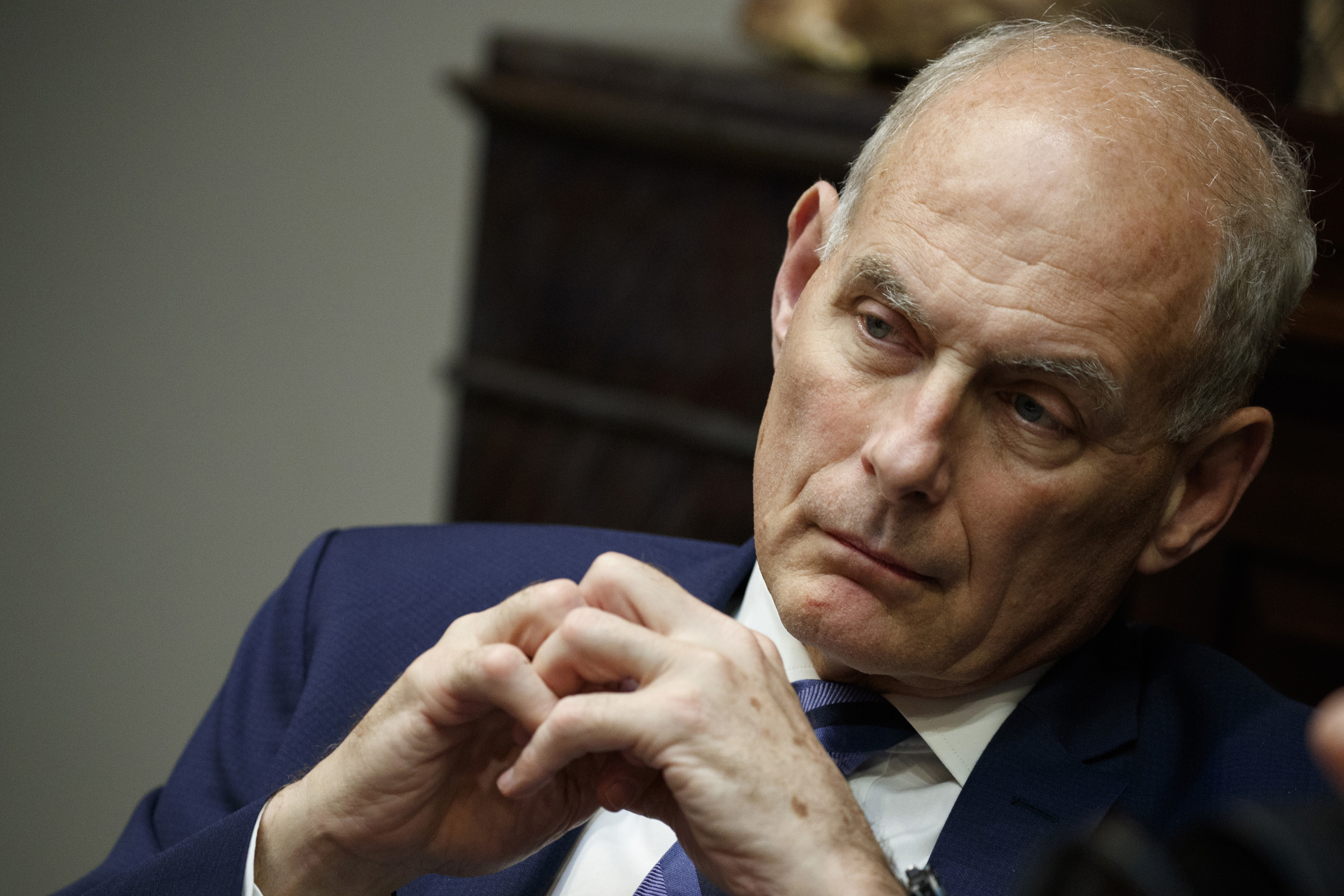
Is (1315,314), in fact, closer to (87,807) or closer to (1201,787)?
(1201,787)

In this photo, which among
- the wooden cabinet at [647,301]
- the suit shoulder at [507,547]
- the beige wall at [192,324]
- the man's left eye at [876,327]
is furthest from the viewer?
the beige wall at [192,324]

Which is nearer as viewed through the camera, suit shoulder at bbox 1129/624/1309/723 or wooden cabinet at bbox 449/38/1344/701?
suit shoulder at bbox 1129/624/1309/723

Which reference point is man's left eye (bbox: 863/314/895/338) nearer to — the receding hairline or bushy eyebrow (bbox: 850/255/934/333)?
bushy eyebrow (bbox: 850/255/934/333)

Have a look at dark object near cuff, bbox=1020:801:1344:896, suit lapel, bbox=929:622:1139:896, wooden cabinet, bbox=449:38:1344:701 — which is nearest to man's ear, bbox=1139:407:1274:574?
suit lapel, bbox=929:622:1139:896

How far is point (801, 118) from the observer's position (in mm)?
2465

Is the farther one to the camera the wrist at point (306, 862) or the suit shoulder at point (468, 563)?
the suit shoulder at point (468, 563)

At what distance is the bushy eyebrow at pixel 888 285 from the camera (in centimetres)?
133

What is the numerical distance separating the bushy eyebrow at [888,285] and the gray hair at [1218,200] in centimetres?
9

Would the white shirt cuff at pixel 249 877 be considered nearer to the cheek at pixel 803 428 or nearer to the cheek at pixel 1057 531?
the cheek at pixel 803 428

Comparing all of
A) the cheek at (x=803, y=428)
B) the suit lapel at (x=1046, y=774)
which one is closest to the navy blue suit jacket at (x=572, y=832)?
Answer: the suit lapel at (x=1046, y=774)

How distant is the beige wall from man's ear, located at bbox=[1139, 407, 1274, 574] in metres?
2.37

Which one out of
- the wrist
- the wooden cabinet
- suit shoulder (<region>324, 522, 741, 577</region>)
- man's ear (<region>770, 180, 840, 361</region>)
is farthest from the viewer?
the wooden cabinet

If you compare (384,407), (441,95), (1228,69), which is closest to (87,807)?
(384,407)

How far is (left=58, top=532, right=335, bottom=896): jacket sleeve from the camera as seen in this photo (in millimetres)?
1635
